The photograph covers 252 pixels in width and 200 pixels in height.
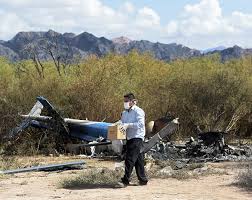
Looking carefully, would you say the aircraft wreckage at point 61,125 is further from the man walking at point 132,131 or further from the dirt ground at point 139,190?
the man walking at point 132,131

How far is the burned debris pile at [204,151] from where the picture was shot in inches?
737

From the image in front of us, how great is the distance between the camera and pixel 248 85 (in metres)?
27.6

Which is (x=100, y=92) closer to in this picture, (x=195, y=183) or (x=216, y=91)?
(x=216, y=91)

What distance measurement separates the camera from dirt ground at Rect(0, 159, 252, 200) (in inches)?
482

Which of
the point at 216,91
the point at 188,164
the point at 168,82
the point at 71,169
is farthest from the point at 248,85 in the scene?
the point at 71,169

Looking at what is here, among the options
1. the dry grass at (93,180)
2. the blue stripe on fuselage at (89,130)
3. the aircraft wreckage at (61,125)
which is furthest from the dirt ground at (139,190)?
the aircraft wreckage at (61,125)

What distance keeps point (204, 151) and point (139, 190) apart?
6798 millimetres

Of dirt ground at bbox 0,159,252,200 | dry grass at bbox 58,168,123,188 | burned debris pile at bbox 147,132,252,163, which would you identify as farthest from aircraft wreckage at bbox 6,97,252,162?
dirt ground at bbox 0,159,252,200

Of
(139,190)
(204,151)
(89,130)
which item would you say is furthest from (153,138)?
(139,190)

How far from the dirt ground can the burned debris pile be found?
3.37 meters

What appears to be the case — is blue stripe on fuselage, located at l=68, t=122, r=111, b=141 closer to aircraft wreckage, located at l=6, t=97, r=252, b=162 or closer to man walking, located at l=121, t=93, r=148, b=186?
aircraft wreckage, located at l=6, t=97, r=252, b=162

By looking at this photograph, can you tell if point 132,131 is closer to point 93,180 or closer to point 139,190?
point 139,190

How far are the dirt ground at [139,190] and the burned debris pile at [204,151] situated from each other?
337 centimetres

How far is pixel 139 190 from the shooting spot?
12.9 m
